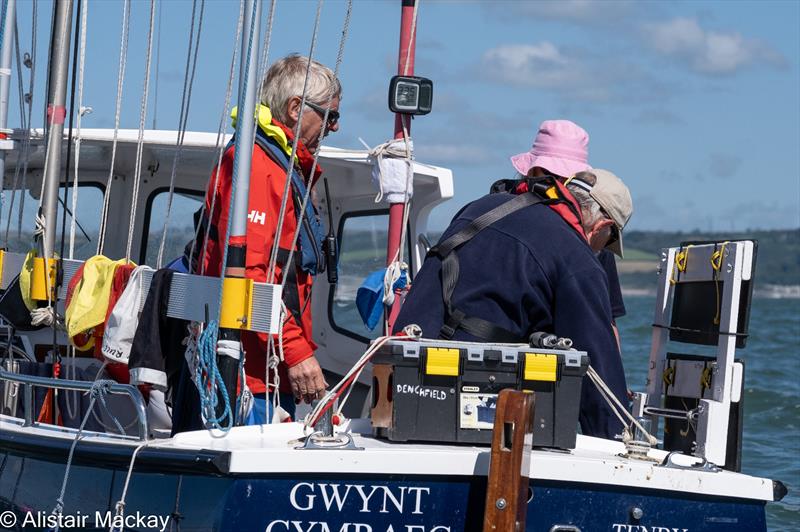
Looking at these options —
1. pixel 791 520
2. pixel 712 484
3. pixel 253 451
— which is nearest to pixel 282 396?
pixel 253 451

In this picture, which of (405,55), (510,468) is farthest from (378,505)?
(405,55)

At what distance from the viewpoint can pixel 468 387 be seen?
12.3ft

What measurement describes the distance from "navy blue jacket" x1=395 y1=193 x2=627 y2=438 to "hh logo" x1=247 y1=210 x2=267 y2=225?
0.60 m

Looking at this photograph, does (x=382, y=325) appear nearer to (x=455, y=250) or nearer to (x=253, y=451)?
(x=455, y=250)

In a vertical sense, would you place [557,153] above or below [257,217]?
above

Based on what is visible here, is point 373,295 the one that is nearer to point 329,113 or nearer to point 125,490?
point 329,113

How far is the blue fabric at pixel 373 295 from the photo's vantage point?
604 centimetres

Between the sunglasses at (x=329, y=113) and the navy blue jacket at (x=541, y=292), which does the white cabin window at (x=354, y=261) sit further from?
the navy blue jacket at (x=541, y=292)

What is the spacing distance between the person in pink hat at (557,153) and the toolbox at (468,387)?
951mm

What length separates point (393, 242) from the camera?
6164 mm

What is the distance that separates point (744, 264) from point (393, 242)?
6.50 ft

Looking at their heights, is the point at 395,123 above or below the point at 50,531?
above

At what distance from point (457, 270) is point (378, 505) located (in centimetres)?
100

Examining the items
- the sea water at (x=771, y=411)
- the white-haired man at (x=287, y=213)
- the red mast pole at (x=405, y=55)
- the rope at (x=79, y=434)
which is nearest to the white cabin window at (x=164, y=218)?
the red mast pole at (x=405, y=55)
